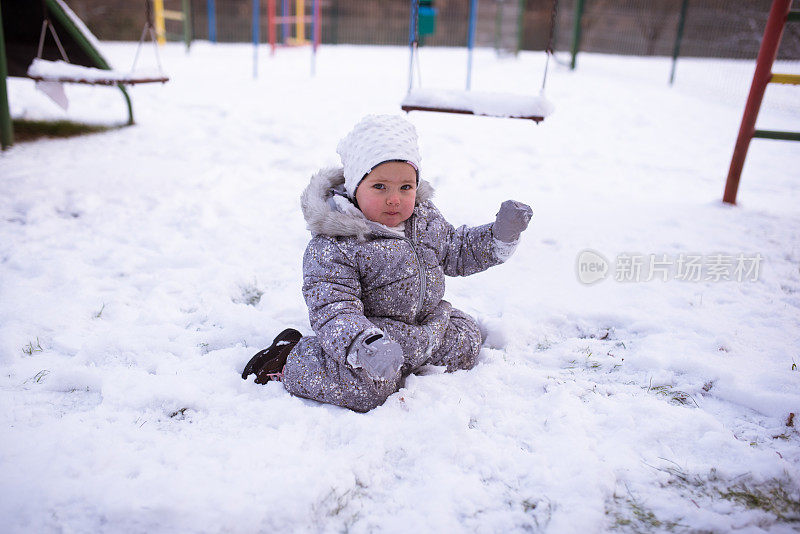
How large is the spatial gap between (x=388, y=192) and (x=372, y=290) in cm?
35

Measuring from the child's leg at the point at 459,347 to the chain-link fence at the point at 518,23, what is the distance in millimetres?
10388

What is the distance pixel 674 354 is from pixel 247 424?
1654 millimetres

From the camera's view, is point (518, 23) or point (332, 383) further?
point (518, 23)

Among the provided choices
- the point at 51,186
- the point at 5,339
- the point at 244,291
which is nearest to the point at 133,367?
the point at 5,339

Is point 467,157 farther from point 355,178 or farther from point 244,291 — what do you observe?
point 355,178

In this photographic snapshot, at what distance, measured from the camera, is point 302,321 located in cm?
251

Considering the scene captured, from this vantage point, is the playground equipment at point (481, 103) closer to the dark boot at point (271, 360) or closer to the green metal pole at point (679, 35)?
the dark boot at point (271, 360)

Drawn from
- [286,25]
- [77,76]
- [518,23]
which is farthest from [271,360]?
[286,25]

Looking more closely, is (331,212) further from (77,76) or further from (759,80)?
(759,80)

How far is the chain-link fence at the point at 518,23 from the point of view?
1210cm

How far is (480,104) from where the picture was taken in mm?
2969

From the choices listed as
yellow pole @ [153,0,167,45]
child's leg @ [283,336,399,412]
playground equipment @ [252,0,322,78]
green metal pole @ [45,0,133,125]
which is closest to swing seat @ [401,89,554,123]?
child's leg @ [283,336,399,412]

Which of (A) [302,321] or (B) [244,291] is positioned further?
(B) [244,291]

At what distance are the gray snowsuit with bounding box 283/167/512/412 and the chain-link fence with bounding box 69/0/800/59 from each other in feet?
34.0
